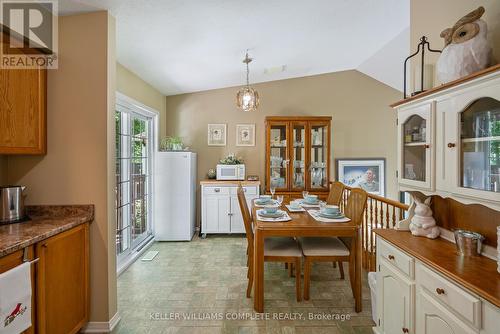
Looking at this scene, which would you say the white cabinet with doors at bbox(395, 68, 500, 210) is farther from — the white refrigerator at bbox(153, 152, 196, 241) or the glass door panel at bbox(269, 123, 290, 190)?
the white refrigerator at bbox(153, 152, 196, 241)

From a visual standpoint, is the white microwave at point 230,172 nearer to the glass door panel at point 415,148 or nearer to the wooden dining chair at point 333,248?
the wooden dining chair at point 333,248

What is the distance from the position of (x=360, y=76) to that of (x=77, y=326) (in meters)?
5.26

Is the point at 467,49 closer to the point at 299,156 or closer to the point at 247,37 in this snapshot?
the point at 247,37

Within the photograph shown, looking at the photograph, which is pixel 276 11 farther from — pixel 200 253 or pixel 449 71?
pixel 200 253

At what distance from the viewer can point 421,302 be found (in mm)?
1325

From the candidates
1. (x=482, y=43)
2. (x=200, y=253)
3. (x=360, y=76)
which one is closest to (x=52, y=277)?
(x=200, y=253)

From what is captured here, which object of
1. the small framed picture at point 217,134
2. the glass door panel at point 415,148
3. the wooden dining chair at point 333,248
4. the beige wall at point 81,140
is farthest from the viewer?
the small framed picture at point 217,134

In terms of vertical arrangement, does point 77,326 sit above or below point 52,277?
below

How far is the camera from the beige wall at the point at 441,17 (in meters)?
1.35

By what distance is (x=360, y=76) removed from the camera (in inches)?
181

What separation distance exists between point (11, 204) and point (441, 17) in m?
3.29

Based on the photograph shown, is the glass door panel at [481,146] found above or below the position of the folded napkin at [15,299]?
above

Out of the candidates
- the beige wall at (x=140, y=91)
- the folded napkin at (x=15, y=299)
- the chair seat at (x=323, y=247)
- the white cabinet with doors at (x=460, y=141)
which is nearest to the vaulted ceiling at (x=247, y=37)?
the beige wall at (x=140, y=91)

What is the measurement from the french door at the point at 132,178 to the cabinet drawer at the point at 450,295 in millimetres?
3146
